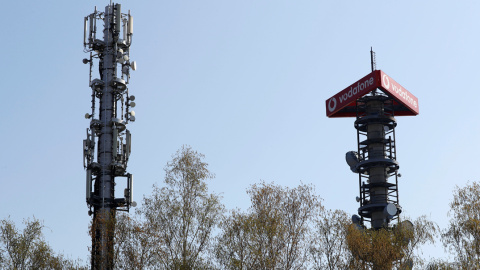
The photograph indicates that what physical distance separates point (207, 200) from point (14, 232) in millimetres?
22358

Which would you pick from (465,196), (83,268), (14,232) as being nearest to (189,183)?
(83,268)

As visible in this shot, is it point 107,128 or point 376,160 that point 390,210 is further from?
point 107,128

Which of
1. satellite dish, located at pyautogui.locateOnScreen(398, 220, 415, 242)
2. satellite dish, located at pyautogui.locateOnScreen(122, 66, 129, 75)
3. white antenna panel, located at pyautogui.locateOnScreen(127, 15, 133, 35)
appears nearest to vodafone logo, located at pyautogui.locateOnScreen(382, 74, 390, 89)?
satellite dish, located at pyautogui.locateOnScreen(398, 220, 415, 242)

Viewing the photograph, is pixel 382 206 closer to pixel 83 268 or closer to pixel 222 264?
pixel 222 264

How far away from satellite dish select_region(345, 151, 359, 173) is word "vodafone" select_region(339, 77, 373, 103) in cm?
671

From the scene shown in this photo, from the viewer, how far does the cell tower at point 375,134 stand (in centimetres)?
8856

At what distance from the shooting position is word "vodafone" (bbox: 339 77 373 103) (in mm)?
89062

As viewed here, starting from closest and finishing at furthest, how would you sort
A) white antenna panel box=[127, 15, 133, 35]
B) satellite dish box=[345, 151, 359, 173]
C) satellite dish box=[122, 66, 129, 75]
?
1. satellite dish box=[122, 66, 129, 75]
2. white antenna panel box=[127, 15, 133, 35]
3. satellite dish box=[345, 151, 359, 173]

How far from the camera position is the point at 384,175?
90.1m

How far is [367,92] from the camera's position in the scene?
8900cm

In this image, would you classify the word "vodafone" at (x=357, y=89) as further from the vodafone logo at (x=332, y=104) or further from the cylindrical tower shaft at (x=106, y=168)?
the cylindrical tower shaft at (x=106, y=168)

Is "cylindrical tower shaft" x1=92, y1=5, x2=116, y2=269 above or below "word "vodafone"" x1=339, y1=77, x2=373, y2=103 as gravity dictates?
below

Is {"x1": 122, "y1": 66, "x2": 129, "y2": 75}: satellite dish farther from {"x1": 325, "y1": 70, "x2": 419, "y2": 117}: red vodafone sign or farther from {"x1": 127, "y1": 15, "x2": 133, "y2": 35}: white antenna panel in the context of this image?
{"x1": 325, "y1": 70, "x2": 419, "y2": 117}: red vodafone sign

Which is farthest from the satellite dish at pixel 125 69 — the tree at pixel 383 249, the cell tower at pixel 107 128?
the tree at pixel 383 249
